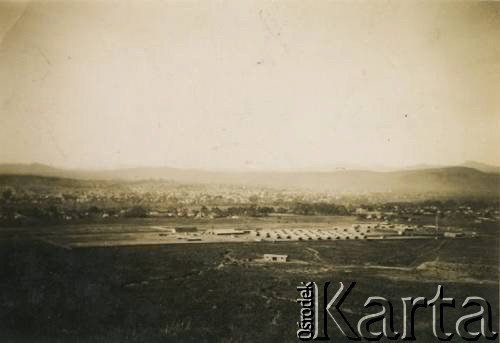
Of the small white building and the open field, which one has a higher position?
the small white building

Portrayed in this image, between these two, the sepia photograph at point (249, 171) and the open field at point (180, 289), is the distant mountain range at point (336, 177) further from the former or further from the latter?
the open field at point (180, 289)

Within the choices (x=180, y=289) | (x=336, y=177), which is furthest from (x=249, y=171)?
(x=180, y=289)

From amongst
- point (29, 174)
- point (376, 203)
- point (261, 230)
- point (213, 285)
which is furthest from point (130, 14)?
point (376, 203)

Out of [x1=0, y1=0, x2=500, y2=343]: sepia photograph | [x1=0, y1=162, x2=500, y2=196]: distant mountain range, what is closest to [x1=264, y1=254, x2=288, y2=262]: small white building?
[x1=0, y1=0, x2=500, y2=343]: sepia photograph

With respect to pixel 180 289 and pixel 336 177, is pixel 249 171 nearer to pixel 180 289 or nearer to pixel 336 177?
pixel 336 177

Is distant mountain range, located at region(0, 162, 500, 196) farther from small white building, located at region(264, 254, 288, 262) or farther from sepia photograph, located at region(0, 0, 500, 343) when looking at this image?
small white building, located at region(264, 254, 288, 262)

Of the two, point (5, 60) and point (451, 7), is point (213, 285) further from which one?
point (451, 7)
